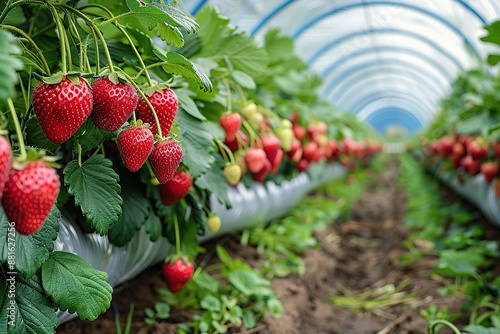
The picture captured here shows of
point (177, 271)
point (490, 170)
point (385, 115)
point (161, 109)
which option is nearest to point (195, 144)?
point (161, 109)

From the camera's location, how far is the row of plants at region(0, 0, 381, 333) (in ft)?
3.48

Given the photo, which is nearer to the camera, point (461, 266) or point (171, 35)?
point (171, 35)

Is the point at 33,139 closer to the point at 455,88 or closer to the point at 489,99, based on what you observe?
the point at 489,99

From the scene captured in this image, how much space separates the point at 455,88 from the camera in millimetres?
6676

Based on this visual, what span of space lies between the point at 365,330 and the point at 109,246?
5.66 feet

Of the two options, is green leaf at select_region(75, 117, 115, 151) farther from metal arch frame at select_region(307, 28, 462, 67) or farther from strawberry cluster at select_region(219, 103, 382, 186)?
metal arch frame at select_region(307, 28, 462, 67)

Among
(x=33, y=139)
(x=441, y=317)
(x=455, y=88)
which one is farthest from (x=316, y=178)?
(x=33, y=139)

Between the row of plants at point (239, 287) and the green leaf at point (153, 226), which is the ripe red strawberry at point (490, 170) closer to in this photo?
the row of plants at point (239, 287)

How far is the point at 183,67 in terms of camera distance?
1.32 meters

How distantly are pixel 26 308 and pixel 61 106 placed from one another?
0.48m

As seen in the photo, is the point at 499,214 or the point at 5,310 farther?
the point at 499,214

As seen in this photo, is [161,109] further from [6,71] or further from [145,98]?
[6,71]

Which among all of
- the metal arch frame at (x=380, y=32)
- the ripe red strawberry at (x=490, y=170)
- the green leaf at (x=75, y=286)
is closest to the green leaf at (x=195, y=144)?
the green leaf at (x=75, y=286)

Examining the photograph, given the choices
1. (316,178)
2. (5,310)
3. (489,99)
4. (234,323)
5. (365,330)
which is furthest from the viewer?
(316,178)
